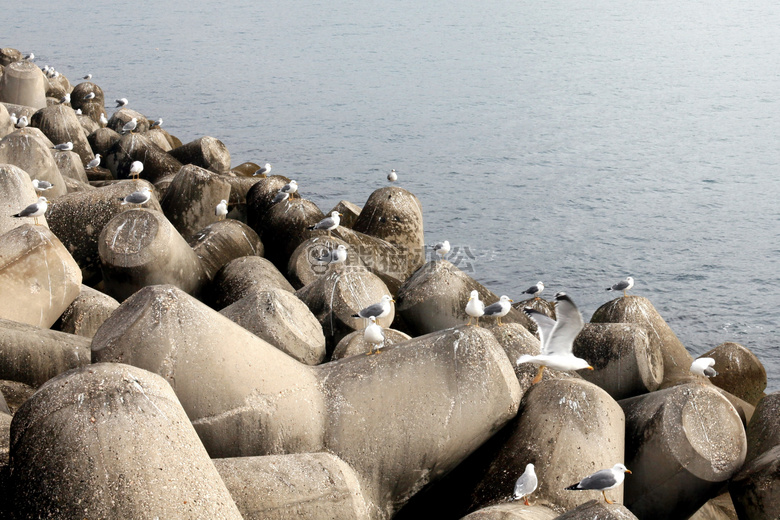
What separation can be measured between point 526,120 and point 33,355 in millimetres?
22723

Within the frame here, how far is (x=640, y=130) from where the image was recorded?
26.4 meters

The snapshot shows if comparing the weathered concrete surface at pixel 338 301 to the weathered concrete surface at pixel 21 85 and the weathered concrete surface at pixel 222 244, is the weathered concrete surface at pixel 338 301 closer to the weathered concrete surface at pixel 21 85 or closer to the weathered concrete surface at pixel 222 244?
the weathered concrete surface at pixel 222 244

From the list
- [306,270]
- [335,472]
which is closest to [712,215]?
[306,270]

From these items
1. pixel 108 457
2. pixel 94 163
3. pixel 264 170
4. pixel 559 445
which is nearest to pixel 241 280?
pixel 559 445

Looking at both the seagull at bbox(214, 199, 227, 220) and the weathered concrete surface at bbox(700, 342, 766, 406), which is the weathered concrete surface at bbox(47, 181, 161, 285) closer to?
the seagull at bbox(214, 199, 227, 220)

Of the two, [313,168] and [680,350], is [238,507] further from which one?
[313,168]

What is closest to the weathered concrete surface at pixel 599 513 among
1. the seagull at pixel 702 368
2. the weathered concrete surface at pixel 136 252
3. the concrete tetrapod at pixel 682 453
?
the concrete tetrapod at pixel 682 453

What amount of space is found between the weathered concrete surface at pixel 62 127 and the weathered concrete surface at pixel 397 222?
22.5 feet

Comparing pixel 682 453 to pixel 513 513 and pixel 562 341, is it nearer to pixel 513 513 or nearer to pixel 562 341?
pixel 562 341

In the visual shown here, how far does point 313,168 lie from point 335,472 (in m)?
18.1

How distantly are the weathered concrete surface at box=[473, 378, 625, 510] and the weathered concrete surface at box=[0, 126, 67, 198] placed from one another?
836cm

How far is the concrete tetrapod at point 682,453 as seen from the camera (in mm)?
7078

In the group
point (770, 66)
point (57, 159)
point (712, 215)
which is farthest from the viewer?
point (770, 66)

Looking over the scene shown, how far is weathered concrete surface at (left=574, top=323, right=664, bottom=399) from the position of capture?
30.5 feet
